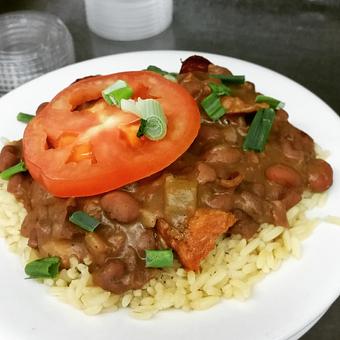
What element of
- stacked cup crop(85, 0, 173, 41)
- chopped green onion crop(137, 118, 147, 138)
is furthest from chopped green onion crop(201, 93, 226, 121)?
stacked cup crop(85, 0, 173, 41)

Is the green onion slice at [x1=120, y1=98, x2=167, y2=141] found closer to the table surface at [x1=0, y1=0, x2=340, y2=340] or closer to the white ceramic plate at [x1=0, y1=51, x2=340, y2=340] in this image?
the white ceramic plate at [x1=0, y1=51, x2=340, y2=340]

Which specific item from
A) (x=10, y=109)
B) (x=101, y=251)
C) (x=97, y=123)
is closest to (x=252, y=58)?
(x=10, y=109)

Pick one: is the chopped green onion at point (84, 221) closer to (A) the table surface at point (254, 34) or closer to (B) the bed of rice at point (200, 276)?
(B) the bed of rice at point (200, 276)

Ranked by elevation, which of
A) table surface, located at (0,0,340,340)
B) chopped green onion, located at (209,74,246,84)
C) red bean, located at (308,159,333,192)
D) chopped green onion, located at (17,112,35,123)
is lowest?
table surface, located at (0,0,340,340)

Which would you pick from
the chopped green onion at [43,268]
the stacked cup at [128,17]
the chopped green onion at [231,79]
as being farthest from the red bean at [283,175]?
the stacked cup at [128,17]

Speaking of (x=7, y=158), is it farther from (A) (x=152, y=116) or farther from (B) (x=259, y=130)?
(B) (x=259, y=130)
